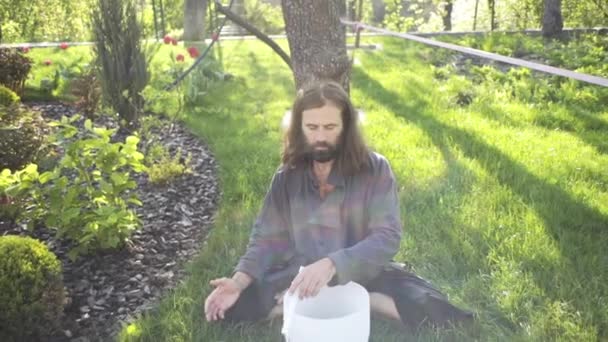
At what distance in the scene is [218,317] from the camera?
7.90ft

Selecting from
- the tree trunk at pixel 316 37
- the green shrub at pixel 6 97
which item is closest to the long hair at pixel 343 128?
the tree trunk at pixel 316 37

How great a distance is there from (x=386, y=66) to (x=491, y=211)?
187 inches

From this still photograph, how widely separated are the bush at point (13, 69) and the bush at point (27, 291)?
472cm

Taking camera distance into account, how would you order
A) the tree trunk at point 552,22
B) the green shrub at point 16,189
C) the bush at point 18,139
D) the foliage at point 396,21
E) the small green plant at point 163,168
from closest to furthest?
1. the green shrub at point 16,189
2. the bush at point 18,139
3. the small green plant at point 163,168
4. the tree trunk at point 552,22
5. the foliage at point 396,21

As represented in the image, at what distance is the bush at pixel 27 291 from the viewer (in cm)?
224

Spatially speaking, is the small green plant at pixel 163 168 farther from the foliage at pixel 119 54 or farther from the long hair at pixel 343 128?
the long hair at pixel 343 128

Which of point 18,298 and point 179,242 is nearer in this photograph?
point 18,298

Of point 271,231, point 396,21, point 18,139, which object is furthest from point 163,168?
point 396,21

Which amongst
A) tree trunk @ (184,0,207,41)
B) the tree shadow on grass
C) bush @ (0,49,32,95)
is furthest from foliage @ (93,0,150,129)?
tree trunk @ (184,0,207,41)

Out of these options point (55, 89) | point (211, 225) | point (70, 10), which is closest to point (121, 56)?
point (55, 89)

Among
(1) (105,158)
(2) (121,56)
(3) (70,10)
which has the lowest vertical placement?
(1) (105,158)

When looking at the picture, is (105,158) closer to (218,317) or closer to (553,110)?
(218,317)

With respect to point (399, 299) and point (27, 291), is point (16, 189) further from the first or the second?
point (399, 299)

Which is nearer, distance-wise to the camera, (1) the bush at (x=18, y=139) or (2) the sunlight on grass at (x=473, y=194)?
(2) the sunlight on grass at (x=473, y=194)
